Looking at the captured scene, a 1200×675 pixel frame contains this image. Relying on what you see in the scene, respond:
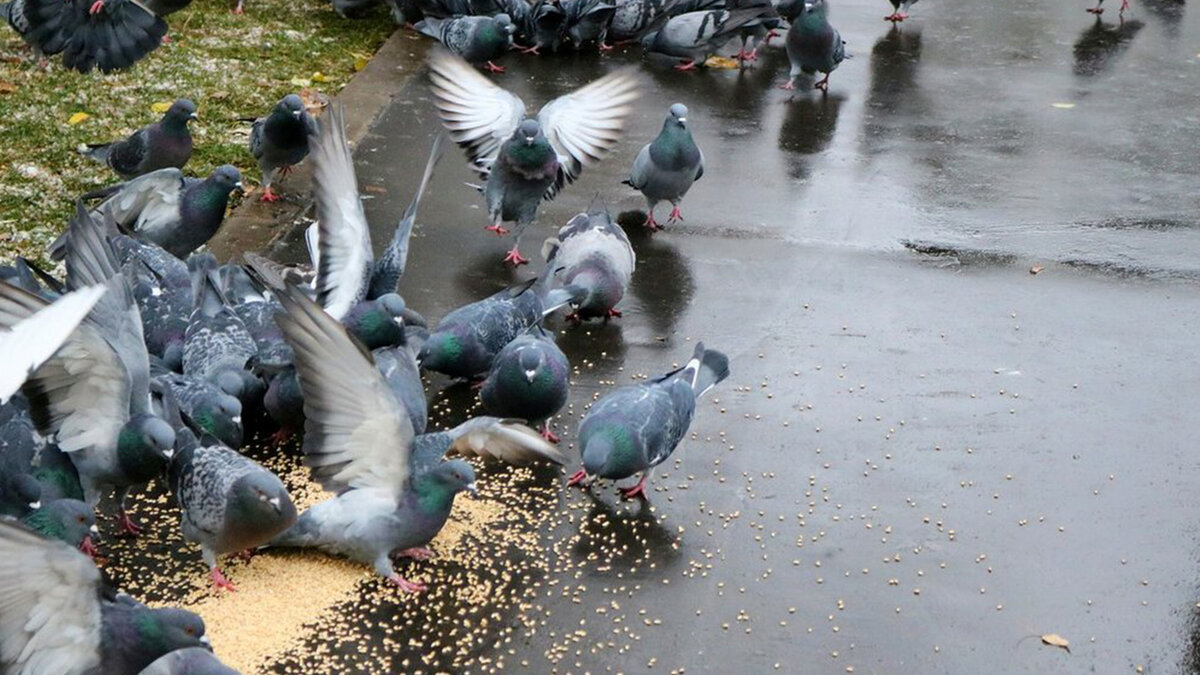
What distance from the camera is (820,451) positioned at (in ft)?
18.9

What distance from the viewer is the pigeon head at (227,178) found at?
6758 millimetres

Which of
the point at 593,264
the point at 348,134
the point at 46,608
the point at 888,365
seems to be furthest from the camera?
the point at 348,134

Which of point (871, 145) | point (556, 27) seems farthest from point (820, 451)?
point (556, 27)

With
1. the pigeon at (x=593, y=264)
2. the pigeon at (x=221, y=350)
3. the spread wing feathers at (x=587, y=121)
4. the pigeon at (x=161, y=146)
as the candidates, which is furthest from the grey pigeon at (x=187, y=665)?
the spread wing feathers at (x=587, y=121)

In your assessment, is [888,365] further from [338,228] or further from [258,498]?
[258,498]

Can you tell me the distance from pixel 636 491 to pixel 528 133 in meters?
2.57

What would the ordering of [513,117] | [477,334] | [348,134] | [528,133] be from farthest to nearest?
[348,134]
[513,117]
[528,133]
[477,334]

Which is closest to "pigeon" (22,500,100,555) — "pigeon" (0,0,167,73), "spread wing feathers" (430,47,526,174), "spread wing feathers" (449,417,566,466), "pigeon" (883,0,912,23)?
"spread wing feathers" (449,417,566,466)

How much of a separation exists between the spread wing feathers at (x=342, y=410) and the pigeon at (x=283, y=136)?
10.6 feet

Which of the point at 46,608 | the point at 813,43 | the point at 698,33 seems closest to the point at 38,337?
the point at 46,608

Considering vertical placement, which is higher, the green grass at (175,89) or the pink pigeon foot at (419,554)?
the pink pigeon foot at (419,554)

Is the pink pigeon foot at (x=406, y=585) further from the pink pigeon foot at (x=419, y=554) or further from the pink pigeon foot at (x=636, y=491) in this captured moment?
the pink pigeon foot at (x=636, y=491)

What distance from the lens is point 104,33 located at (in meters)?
8.14

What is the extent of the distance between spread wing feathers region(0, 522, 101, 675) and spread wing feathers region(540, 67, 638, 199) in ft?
14.7
